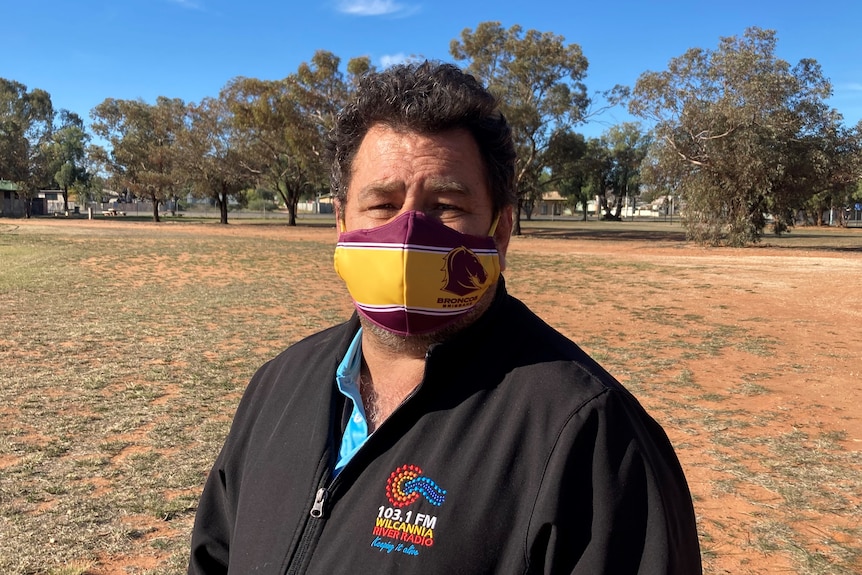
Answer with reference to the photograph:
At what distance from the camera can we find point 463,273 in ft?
5.46

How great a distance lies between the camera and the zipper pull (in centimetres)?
149

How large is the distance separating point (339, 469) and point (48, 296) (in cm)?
1395

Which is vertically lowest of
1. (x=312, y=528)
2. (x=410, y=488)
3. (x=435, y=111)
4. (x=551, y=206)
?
(x=312, y=528)

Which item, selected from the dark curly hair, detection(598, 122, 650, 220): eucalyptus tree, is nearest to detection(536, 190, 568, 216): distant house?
detection(598, 122, 650, 220): eucalyptus tree

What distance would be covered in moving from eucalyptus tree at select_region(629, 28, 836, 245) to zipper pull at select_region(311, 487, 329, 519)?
2983 cm

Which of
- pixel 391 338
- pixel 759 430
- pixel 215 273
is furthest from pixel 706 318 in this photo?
pixel 215 273

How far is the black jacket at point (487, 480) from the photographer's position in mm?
1254

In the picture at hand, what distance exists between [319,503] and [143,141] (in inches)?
2497

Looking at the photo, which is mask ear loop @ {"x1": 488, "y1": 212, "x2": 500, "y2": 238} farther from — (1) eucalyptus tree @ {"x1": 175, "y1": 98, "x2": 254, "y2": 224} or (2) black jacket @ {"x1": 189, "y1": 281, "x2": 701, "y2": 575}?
A: (1) eucalyptus tree @ {"x1": 175, "y1": 98, "x2": 254, "y2": 224}

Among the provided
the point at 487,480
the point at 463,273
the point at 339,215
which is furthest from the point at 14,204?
the point at 487,480

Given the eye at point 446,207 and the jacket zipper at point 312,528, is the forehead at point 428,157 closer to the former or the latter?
the eye at point 446,207

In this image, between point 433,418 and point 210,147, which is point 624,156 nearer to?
point 210,147

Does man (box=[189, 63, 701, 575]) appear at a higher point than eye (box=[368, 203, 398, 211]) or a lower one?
lower

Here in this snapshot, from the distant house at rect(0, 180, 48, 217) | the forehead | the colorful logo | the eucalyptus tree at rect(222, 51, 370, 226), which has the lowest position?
the colorful logo
